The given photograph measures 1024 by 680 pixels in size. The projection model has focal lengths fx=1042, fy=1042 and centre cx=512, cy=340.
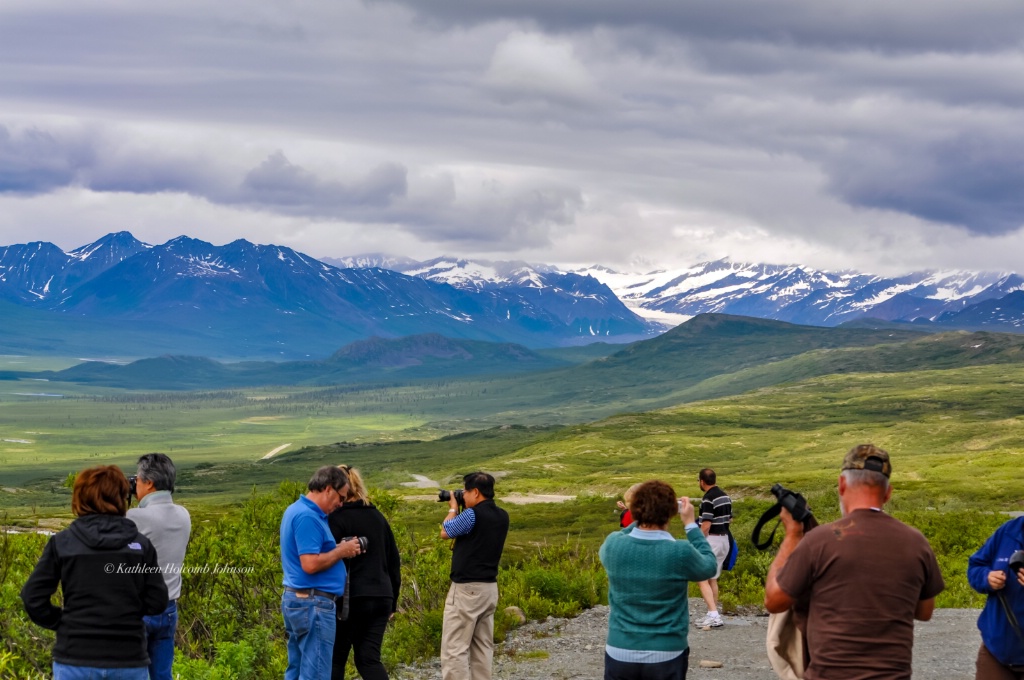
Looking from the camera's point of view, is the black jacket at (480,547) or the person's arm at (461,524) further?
the black jacket at (480,547)

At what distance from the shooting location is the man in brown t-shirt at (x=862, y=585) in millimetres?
8727

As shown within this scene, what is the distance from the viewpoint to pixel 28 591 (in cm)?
972

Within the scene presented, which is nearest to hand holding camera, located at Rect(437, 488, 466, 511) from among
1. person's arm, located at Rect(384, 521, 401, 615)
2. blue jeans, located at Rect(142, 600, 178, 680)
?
person's arm, located at Rect(384, 521, 401, 615)

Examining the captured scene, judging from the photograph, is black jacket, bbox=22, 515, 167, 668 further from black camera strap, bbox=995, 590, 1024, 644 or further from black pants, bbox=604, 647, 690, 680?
black camera strap, bbox=995, 590, 1024, 644

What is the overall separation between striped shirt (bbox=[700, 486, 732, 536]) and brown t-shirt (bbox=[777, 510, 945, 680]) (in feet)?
32.3

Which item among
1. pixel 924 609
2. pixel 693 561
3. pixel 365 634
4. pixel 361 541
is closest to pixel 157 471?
pixel 361 541

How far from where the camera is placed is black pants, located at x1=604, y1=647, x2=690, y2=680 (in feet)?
34.8

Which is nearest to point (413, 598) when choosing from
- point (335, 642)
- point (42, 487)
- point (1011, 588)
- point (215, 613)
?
point (215, 613)

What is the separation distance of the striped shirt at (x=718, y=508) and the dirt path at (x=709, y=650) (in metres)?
2.23

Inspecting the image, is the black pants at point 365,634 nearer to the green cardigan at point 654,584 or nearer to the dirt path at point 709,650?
the green cardigan at point 654,584

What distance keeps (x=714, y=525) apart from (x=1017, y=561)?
38.0 ft

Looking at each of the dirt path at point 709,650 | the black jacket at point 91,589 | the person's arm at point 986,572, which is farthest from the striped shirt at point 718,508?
the black jacket at point 91,589

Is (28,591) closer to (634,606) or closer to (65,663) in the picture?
(65,663)

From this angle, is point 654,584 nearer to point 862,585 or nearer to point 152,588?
point 862,585
